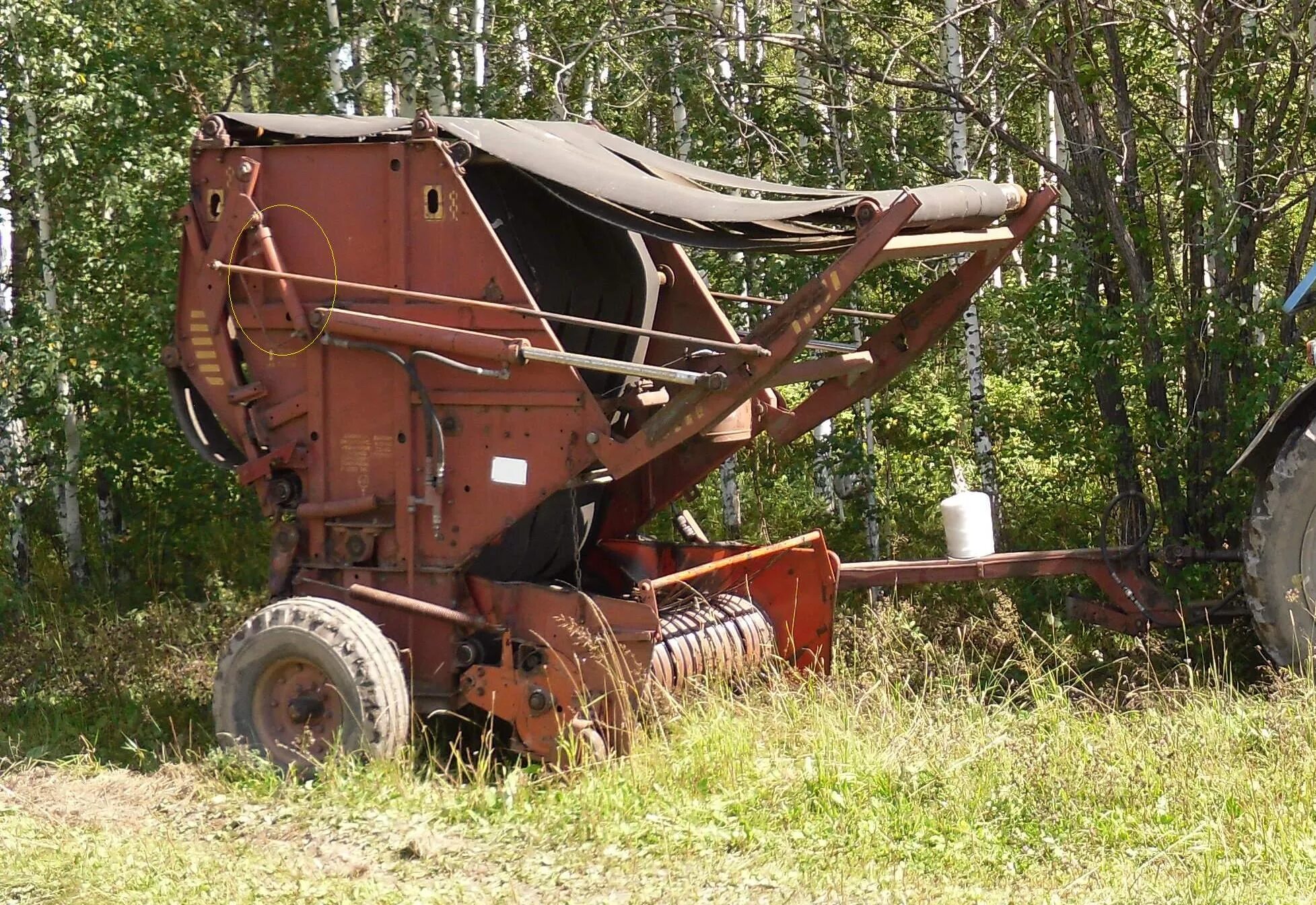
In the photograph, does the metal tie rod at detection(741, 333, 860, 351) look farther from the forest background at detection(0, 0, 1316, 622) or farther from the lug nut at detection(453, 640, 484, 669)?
the lug nut at detection(453, 640, 484, 669)

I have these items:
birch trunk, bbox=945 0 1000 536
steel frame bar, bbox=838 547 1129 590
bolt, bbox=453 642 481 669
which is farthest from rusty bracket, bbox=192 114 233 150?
birch trunk, bbox=945 0 1000 536

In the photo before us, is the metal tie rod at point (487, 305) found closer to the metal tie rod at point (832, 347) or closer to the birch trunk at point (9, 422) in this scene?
the metal tie rod at point (832, 347)

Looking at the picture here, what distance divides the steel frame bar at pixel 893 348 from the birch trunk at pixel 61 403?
4381mm

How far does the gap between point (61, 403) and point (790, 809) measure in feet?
17.2

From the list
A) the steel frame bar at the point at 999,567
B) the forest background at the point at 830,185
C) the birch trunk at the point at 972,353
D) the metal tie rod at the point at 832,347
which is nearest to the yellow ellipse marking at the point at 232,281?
the metal tie rod at the point at 832,347

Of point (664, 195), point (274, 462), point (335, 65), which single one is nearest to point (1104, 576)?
point (664, 195)

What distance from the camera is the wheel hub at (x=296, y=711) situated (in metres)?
5.89

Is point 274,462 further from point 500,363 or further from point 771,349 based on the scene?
point 771,349

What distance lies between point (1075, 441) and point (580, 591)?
333 cm

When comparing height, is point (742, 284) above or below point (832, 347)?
above

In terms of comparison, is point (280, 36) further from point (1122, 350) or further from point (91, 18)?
point (1122, 350)

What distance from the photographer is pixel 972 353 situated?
27.4 feet

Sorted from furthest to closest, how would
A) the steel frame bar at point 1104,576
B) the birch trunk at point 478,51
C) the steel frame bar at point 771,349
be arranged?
the birch trunk at point 478,51
the steel frame bar at point 1104,576
the steel frame bar at point 771,349

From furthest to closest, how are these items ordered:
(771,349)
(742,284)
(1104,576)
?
(742,284), (1104,576), (771,349)
